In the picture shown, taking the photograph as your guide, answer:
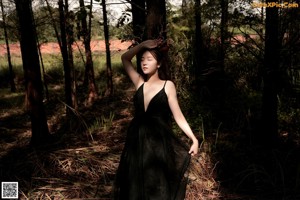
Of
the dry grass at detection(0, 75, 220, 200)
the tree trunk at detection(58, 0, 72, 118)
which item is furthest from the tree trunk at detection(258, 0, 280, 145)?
the tree trunk at detection(58, 0, 72, 118)

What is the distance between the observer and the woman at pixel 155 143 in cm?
262

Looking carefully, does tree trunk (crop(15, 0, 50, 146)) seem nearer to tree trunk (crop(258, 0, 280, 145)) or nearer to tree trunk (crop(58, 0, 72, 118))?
tree trunk (crop(58, 0, 72, 118))

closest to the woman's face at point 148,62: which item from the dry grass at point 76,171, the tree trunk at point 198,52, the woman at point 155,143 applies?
the woman at point 155,143

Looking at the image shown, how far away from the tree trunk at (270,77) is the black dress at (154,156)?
2431mm

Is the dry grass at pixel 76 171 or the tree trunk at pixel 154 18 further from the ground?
the tree trunk at pixel 154 18

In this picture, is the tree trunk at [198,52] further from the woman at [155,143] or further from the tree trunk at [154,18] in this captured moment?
the woman at [155,143]

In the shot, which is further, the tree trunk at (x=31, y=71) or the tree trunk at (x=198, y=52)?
the tree trunk at (x=198, y=52)

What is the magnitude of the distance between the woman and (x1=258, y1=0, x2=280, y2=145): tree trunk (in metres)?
2.37

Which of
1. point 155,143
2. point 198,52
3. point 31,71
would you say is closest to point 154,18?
point 155,143

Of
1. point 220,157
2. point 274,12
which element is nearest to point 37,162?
point 220,157

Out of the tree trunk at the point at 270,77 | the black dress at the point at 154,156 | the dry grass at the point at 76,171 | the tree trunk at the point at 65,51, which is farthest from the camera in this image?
the tree trunk at the point at 65,51

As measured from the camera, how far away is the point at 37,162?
396 centimetres

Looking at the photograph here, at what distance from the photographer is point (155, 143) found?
262 cm

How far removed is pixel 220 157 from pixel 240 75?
4.05 meters
